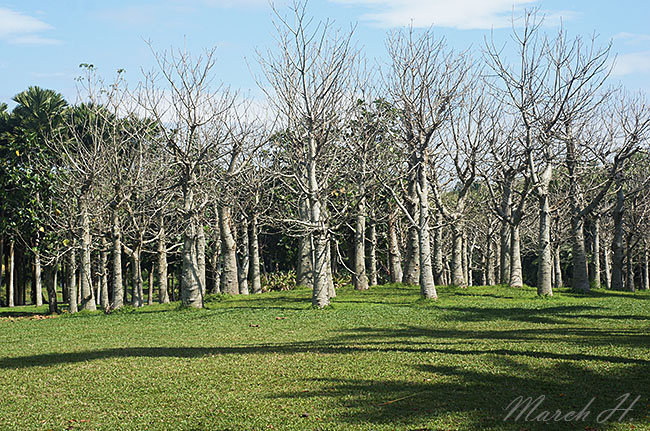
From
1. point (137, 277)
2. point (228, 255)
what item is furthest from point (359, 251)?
point (137, 277)

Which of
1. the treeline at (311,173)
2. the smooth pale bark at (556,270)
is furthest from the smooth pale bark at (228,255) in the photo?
the smooth pale bark at (556,270)

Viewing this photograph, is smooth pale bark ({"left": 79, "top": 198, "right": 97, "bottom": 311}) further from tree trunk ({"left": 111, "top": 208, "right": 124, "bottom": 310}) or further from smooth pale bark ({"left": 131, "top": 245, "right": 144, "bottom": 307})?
smooth pale bark ({"left": 131, "top": 245, "right": 144, "bottom": 307})

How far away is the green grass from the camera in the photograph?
7.75m

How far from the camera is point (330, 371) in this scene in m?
10.3

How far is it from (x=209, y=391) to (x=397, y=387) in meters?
2.75

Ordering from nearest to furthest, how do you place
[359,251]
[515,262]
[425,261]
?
1. [425,261]
2. [515,262]
3. [359,251]

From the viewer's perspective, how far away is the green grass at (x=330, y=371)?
25.4 feet

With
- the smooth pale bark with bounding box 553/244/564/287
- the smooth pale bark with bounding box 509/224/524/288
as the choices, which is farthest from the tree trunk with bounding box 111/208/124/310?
the smooth pale bark with bounding box 553/244/564/287

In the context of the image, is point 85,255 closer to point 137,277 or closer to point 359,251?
point 137,277

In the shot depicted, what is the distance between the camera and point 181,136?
25734mm

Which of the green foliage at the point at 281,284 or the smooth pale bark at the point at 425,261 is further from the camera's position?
the green foliage at the point at 281,284

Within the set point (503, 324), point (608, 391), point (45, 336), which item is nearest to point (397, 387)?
point (608, 391)

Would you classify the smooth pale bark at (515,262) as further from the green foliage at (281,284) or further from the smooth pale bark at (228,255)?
the green foliage at (281,284)

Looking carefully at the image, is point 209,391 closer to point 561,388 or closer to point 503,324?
point 561,388
